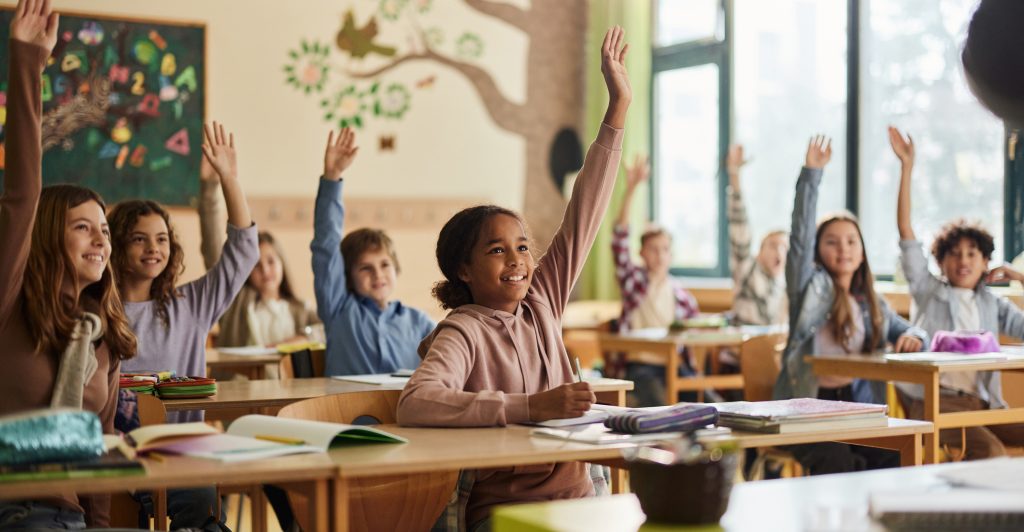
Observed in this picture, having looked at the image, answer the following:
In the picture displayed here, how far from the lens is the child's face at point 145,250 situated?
3428mm

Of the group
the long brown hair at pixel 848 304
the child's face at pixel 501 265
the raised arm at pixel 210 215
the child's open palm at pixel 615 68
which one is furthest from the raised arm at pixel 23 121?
the long brown hair at pixel 848 304

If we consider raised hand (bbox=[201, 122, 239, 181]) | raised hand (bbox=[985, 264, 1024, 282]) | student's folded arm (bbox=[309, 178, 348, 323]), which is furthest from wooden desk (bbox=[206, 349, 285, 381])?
raised hand (bbox=[985, 264, 1024, 282])

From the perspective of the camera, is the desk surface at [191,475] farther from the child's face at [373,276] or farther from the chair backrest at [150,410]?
the child's face at [373,276]

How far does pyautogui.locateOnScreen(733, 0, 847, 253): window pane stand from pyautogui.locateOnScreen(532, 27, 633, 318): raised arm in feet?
13.3


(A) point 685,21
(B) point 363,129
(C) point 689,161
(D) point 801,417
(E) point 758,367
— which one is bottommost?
(E) point 758,367

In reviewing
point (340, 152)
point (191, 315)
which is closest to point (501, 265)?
point (340, 152)

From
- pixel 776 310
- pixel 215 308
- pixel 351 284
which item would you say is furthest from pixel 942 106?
pixel 215 308

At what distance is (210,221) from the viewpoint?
4602 mm

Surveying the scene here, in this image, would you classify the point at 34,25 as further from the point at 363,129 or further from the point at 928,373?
the point at 363,129

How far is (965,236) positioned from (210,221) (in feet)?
8.98

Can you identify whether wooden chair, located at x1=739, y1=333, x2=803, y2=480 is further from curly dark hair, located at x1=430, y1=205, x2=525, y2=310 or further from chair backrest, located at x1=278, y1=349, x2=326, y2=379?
curly dark hair, located at x1=430, y1=205, x2=525, y2=310

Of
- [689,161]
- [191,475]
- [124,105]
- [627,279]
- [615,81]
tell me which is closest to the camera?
[191,475]

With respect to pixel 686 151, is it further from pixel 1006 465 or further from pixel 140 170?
pixel 1006 465

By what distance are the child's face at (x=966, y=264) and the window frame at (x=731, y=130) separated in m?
0.84
